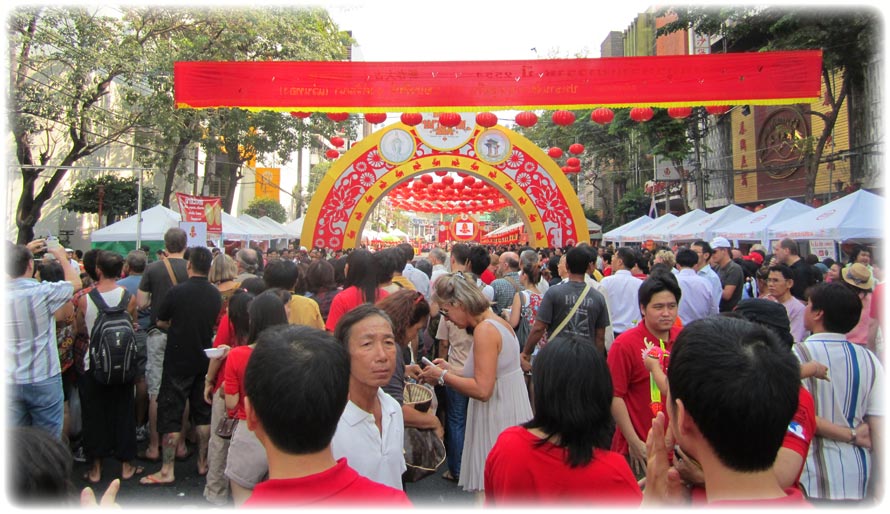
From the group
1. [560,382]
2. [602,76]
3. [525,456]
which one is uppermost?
[602,76]

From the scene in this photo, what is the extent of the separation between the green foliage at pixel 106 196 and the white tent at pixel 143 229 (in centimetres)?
281

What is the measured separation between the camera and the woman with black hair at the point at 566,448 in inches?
65.6

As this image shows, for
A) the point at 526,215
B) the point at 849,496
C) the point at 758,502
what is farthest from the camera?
the point at 526,215

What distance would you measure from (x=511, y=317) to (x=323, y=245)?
10.2m

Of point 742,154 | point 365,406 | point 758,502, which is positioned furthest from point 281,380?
point 742,154

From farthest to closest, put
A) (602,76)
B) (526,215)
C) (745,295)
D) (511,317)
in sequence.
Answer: (526,215) → (602,76) → (745,295) → (511,317)

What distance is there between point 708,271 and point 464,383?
401 cm

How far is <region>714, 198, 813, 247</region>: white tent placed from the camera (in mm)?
9539

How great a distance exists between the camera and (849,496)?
232 centimetres

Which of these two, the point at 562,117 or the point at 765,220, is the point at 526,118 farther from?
the point at 765,220

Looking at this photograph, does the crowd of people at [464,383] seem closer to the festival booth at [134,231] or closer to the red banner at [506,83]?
the red banner at [506,83]

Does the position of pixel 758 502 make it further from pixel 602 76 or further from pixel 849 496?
pixel 602 76

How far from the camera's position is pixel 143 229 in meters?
10.8

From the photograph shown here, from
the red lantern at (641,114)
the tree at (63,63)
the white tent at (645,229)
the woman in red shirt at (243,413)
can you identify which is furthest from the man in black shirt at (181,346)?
the white tent at (645,229)
